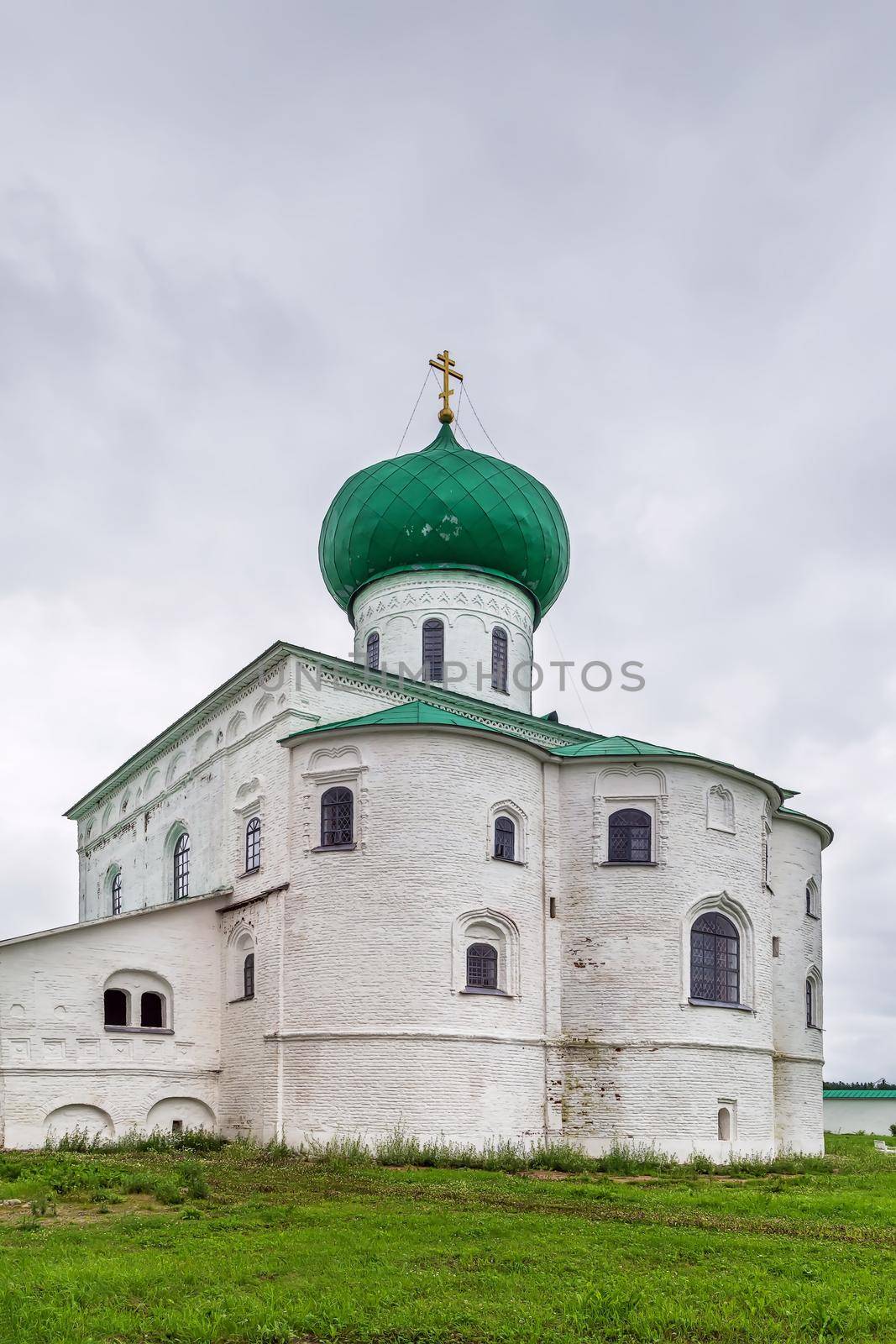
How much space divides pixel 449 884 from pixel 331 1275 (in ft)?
32.0

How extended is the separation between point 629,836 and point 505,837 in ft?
6.55

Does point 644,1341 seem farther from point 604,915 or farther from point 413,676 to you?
point 413,676

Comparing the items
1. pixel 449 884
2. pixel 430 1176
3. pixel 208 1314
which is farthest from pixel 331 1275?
pixel 449 884

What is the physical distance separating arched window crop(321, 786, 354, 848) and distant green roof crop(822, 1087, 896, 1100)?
20579mm

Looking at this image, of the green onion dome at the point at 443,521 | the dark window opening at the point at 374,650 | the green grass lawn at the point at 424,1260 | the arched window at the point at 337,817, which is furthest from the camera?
the dark window opening at the point at 374,650

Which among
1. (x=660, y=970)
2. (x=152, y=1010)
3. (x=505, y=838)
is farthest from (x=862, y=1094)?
(x=152, y=1010)

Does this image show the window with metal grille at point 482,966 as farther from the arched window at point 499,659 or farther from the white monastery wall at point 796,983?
the arched window at point 499,659

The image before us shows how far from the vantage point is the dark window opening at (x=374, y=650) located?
77.7 feet

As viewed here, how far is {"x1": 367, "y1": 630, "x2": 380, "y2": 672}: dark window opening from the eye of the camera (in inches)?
933

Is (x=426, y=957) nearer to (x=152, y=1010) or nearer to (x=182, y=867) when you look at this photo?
(x=152, y=1010)

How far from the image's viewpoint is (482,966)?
17781 mm

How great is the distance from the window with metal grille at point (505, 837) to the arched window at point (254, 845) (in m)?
3.69

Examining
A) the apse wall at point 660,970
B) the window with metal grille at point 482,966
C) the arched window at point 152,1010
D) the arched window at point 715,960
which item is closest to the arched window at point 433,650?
the apse wall at point 660,970

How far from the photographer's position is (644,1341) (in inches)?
255
